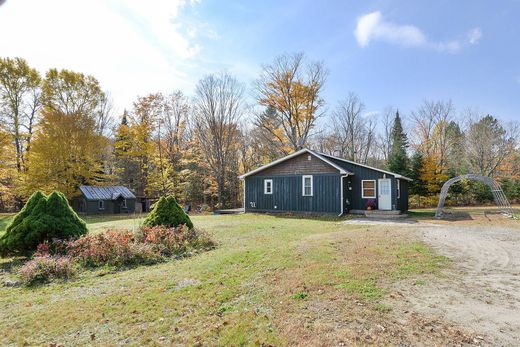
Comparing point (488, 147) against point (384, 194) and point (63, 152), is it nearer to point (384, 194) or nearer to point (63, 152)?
point (384, 194)

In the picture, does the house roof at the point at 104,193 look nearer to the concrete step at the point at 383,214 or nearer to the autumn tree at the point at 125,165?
the autumn tree at the point at 125,165

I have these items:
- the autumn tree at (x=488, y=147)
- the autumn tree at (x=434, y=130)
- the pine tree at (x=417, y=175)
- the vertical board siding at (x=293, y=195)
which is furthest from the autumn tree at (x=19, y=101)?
the autumn tree at (x=488, y=147)

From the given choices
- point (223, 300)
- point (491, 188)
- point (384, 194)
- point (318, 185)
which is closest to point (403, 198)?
point (384, 194)

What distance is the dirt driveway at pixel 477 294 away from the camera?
3.52m

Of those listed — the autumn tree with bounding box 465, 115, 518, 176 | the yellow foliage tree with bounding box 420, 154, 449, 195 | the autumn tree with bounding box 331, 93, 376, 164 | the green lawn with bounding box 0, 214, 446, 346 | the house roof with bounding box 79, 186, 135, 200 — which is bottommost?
the green lawn with bounding box 0, 214, 446, 346

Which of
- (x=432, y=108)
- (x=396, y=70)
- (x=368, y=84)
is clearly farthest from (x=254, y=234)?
(x=432, y=108)

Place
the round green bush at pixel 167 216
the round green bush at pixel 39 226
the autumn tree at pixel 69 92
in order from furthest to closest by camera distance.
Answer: the autumn tree at pixel 69 92, the round green bush at pixel 167 216, the round green bush at pixel 39 226

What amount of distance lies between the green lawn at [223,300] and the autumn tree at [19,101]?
25.4 m

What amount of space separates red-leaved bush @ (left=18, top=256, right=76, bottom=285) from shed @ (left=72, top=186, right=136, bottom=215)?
22.1 m

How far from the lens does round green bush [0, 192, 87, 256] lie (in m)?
8.18

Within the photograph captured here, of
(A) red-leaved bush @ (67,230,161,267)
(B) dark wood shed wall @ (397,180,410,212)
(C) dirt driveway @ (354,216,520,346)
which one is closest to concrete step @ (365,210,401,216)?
(B) dark wood shed wall @ (397,180,410,212)

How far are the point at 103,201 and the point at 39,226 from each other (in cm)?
2059

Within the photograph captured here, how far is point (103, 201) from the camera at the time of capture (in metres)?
27.2

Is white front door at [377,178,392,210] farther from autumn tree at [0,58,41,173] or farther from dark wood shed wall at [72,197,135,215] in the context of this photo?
autumn tree at [0,58,41,173]
